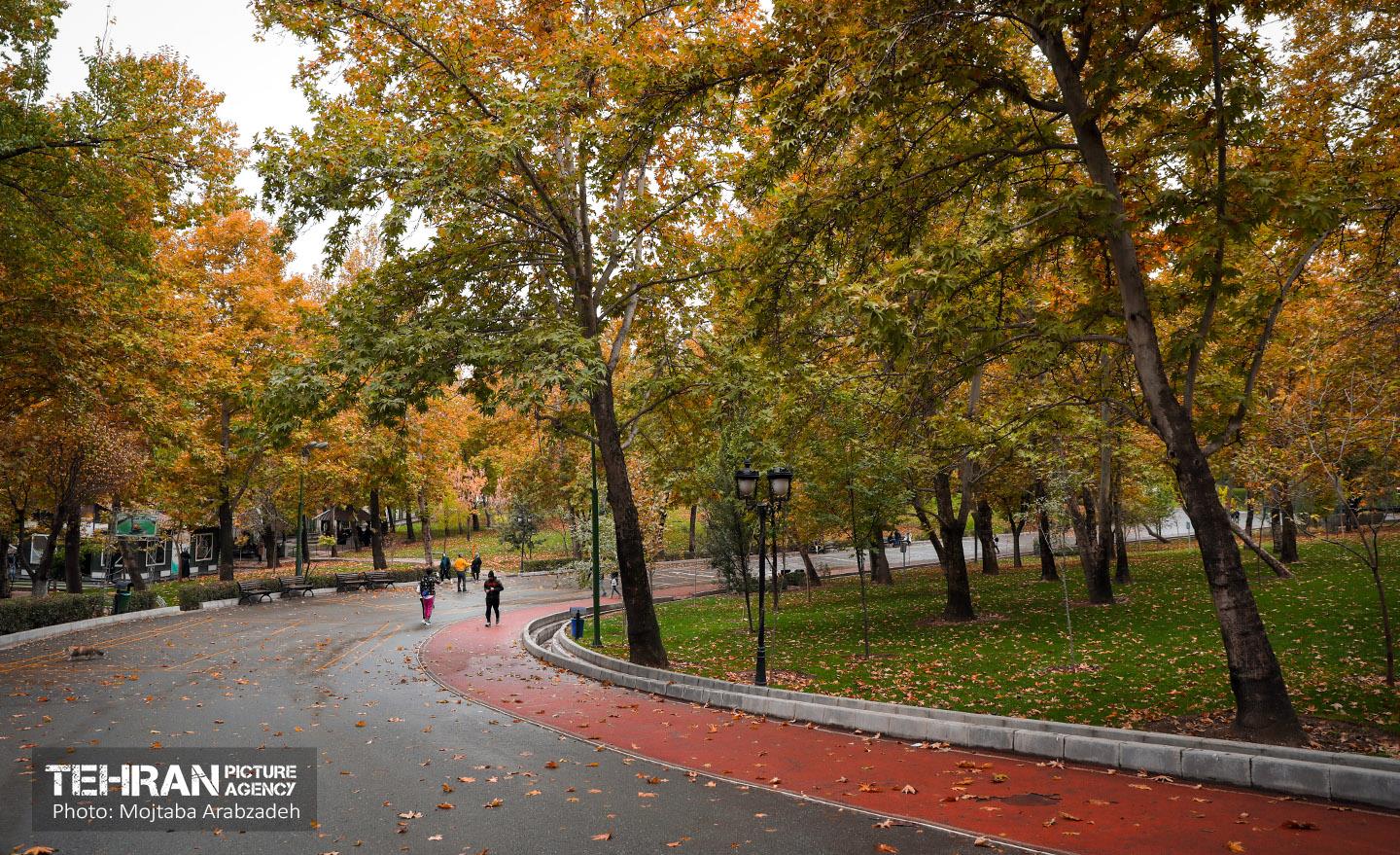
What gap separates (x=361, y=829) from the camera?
647 centimetres

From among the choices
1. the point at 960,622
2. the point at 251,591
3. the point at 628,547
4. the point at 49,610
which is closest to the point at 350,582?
the point at 251,591

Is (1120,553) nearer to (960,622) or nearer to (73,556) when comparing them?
(960,622)

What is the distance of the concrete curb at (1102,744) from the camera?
6.54 meters

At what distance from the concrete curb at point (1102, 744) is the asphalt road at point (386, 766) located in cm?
268

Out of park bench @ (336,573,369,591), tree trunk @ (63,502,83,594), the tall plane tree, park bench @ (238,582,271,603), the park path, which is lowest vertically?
park bench @ (336,573,369,591)

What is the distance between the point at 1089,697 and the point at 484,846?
8.40m

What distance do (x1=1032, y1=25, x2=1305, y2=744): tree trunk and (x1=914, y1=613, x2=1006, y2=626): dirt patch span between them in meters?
10.2

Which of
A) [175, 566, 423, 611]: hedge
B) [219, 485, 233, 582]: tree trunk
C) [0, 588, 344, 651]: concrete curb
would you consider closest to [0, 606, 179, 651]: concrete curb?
[0, 588, 344, 651]: concrete curb

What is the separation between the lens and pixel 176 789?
7.59 metres

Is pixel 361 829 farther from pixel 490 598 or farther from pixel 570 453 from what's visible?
pixel 570 453

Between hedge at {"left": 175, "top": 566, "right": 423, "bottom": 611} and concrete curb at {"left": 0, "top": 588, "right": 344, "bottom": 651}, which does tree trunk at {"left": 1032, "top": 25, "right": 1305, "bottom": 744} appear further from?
hedge at {"left": 175, "top": 566, "right": 423, "bottom": 611}

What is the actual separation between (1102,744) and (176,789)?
30.8ft

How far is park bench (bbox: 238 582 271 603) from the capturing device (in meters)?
29.1

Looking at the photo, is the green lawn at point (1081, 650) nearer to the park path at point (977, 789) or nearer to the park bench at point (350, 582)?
the park path at point (977, 789)
